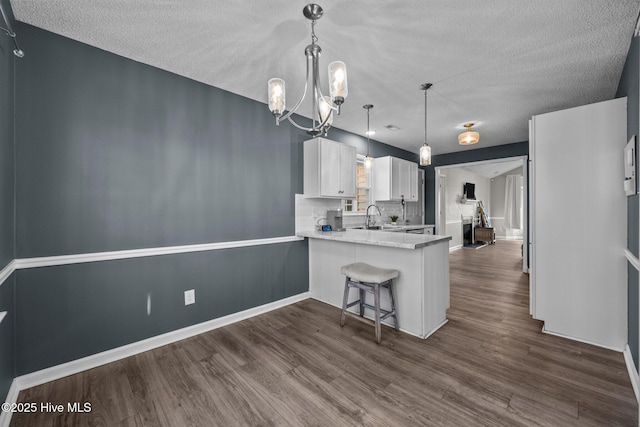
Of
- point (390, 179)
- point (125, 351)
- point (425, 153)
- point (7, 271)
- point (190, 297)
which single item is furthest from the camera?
point (390, 179)

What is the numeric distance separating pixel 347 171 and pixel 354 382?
106 inches

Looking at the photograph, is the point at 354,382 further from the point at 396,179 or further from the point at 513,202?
the point at 513,202

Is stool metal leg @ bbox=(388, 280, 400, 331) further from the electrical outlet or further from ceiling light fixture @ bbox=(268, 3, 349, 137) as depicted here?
the electrical outlet

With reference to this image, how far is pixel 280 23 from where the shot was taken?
189 centimetres

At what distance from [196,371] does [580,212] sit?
11.3 feet

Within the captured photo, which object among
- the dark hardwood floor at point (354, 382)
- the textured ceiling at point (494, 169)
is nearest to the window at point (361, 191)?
the dark hardwood floor at point (354, 382)

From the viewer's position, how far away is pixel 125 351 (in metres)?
2.21

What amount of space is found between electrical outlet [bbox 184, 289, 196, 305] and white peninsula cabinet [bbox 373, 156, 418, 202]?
356 cm

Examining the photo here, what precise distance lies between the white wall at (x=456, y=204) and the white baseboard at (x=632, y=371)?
4990mm

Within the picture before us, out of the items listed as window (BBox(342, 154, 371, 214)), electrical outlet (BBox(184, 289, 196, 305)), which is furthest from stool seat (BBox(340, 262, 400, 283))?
window (BBox(342, 154, 371, 214))

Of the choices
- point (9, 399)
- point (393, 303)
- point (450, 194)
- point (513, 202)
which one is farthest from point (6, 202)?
point (513, 202)

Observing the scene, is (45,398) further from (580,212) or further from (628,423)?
(580,212)

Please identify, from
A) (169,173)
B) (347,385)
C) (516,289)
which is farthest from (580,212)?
(169,173)

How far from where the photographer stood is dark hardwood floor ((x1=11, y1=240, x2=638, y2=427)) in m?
1.55
